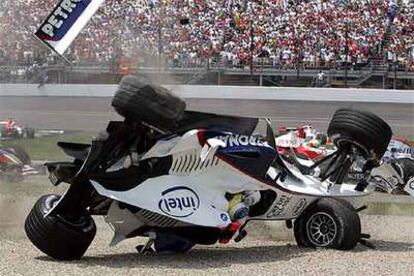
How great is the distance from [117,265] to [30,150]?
867 centimetres

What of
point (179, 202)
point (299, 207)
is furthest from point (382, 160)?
point (179, 202)

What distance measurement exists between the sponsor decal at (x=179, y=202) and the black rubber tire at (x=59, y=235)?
0.66 metres

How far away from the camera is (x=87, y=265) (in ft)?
21.6

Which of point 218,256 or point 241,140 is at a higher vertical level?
point 241,140

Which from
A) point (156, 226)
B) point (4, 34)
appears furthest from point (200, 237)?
point (4, 34)

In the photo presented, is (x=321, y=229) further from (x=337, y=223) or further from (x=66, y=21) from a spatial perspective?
(x=66, y=21)

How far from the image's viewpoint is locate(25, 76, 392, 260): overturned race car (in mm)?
6707

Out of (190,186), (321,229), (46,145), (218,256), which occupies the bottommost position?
(46,145)

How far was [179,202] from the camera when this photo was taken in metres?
6.79

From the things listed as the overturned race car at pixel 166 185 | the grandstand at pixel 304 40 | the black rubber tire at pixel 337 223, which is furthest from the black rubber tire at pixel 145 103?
the grandstand at pixel 304 40

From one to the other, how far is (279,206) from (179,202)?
41.8 inches

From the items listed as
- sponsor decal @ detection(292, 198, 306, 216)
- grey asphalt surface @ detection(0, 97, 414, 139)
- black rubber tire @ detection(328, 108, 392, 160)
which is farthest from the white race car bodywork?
grey asphalt surface @ detection(0, 97, 414, 139)

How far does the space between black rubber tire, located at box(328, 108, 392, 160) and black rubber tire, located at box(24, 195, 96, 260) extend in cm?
252

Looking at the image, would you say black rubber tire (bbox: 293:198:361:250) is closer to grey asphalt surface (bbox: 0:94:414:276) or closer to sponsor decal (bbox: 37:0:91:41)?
grey asphalt surface (bbox: 0:94:414:276)
